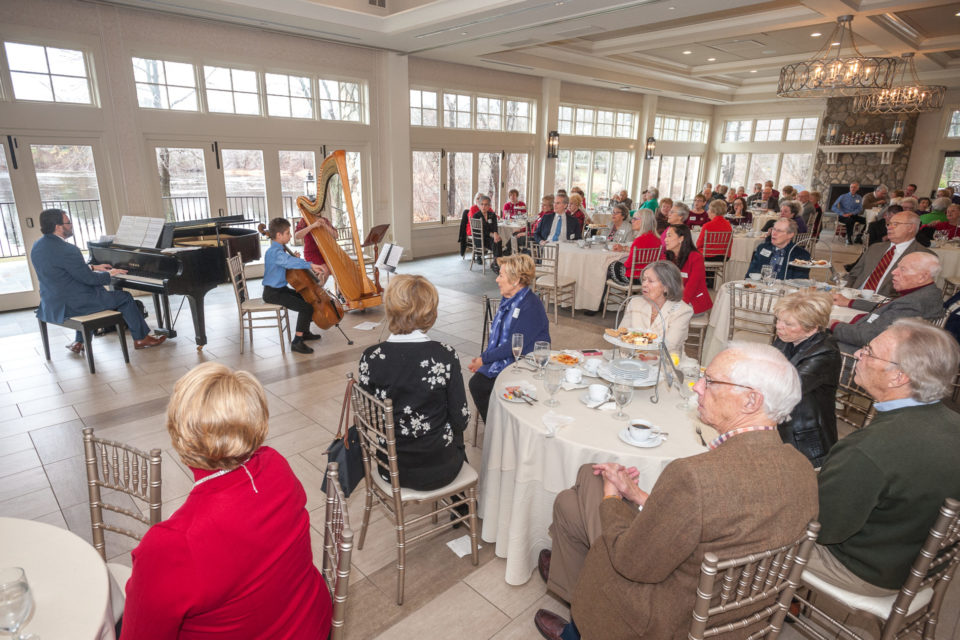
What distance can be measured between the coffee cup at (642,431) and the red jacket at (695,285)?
2.90m

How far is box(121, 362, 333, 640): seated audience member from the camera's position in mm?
1150

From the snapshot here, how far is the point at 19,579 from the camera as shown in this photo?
1.14 m

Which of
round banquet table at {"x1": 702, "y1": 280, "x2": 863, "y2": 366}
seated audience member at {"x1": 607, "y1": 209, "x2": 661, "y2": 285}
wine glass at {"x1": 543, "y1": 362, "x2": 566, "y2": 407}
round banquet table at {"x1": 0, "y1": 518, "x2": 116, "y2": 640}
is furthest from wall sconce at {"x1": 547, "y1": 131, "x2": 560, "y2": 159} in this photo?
A: round banquet table at {"x1": 0, "y1": 518, "x2": 116, "y2": 640}

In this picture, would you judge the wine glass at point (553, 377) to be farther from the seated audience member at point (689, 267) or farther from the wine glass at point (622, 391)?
the seated audience member at point (689, 267)

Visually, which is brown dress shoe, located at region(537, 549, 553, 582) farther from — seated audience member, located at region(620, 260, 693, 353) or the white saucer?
seated audience member, located at region(620, 260, 693, 353)

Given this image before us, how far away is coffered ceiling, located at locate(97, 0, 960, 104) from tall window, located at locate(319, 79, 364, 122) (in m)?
0.74

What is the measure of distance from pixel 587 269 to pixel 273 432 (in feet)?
14.3

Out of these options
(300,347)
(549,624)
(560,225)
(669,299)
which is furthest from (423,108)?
(549,624)

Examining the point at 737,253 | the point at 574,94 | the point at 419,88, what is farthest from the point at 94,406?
the point at 574,94

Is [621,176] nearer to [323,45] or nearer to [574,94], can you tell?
[574,94]

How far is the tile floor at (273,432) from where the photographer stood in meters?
2.28

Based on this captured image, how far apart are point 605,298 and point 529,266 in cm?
353

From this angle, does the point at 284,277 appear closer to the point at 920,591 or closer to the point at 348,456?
the point at 348,456

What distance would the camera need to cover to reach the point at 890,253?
178 inches
